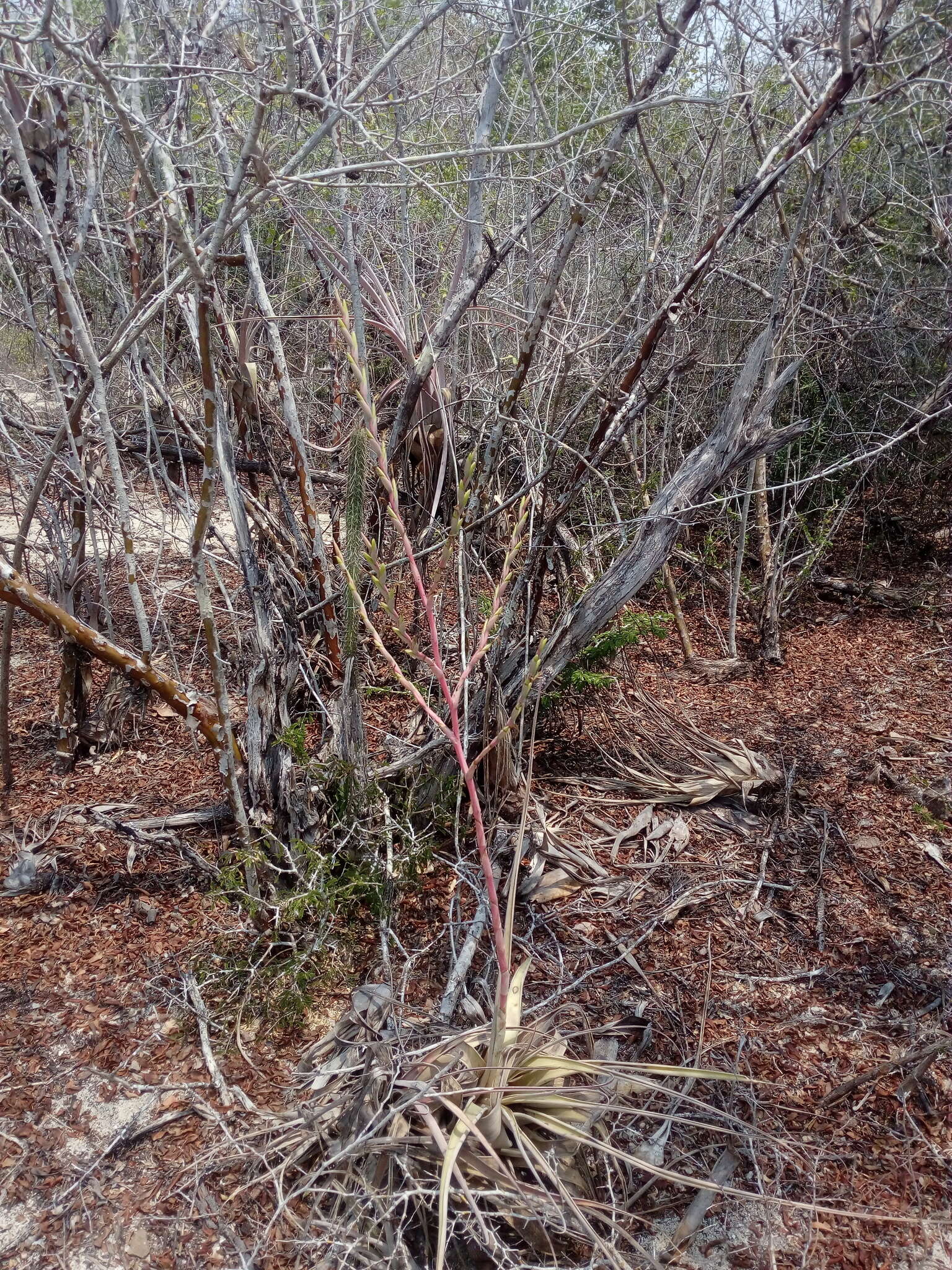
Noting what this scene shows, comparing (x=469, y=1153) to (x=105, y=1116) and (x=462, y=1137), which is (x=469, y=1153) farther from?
(x=105, y=1116)

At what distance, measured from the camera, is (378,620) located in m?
3.59

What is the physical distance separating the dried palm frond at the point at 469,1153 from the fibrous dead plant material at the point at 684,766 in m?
1.28

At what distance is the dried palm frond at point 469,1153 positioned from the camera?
172 cm

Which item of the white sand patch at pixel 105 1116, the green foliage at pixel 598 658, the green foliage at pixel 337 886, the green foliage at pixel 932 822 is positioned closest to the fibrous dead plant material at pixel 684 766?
the green foliage at pixel 598 658

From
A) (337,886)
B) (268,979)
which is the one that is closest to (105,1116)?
(268,979)

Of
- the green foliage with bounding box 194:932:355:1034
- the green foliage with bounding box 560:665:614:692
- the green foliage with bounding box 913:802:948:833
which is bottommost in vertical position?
the green foliage with bounding box 194:932:355:1034

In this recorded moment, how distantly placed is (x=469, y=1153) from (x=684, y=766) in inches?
70.9

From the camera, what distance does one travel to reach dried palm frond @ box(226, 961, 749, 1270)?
5.65ft

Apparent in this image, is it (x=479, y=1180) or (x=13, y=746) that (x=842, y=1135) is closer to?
(x=479, y=1180)

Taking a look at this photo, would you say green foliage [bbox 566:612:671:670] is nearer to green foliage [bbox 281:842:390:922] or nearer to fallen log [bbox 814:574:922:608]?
green foliage [bbox 281:842:390:922]

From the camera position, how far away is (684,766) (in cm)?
330

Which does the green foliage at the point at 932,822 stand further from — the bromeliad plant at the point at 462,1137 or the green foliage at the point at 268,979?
the green foliage at the point at 268,979

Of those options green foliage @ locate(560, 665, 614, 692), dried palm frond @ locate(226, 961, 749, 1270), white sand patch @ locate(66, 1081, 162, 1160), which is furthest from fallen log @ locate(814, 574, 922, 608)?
white sand patch @ locate(66, 1081, 162, 1160)

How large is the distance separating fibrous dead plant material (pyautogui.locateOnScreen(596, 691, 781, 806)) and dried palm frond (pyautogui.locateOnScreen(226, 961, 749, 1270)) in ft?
4.20
